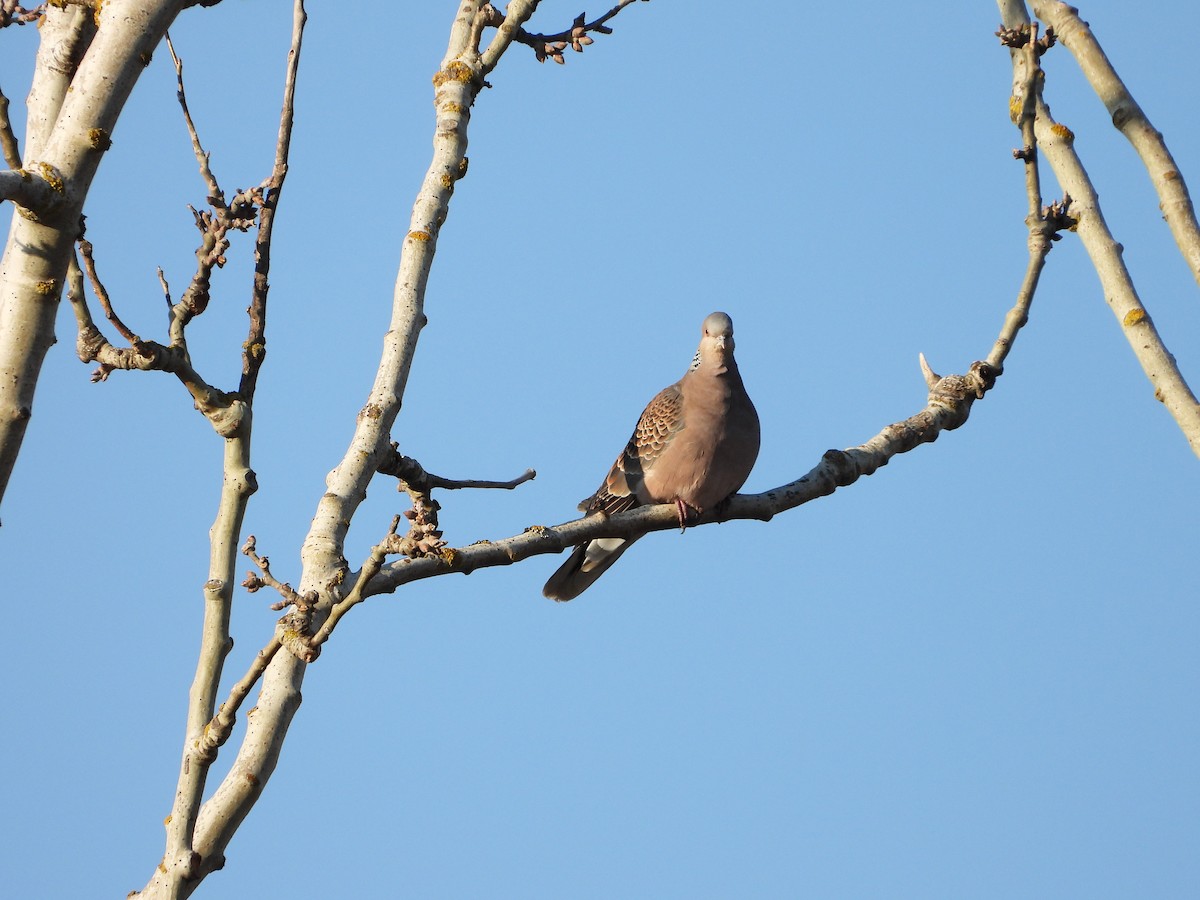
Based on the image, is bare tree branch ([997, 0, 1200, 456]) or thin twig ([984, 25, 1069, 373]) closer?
bare tree branch ([997, 0, 1200, 456])

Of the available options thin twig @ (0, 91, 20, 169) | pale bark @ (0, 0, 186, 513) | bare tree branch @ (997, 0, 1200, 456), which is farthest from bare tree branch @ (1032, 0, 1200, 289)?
thin twig @ (0, 91, 20, 169)

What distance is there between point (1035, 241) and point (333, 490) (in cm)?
274

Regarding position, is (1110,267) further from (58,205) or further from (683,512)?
(58,205)

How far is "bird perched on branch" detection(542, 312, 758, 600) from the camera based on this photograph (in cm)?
640

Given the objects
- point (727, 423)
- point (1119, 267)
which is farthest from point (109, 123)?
point (727, 423)

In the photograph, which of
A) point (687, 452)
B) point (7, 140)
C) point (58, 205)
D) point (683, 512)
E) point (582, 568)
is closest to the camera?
point (58, 205)

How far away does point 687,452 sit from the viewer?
6430mm

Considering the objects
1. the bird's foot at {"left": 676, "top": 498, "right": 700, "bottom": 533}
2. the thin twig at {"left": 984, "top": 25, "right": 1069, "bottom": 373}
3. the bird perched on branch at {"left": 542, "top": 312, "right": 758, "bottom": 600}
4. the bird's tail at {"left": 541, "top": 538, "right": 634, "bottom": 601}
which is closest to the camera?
the thin twig at {"left": 984, "top": 25, "right": 1069, "bottom": 373}

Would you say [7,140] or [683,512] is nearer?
[7,140]

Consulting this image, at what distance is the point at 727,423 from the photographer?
668 centimetres

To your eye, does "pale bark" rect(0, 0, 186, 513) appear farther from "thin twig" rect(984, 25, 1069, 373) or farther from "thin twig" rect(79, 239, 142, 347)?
"thin twig" rect(984, 25, 1069, 373)

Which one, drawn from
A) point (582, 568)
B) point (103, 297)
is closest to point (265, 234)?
point (103, 297)

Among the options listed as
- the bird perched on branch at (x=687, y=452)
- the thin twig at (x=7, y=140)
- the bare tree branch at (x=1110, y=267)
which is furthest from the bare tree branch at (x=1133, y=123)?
the thin twig at (x=7, y=140)

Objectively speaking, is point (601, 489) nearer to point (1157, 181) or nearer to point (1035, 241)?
point (1035, 241)
